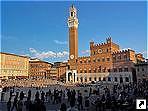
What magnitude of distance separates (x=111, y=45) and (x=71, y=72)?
12722 mm

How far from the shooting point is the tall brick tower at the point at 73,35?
68.1 m

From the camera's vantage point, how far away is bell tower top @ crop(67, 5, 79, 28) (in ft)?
235

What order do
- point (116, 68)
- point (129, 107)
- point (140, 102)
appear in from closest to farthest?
point (140, 102) < point (129, 107) < point (116, 68)

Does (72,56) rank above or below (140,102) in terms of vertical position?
above

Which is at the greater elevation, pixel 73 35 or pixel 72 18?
pixel 72 18

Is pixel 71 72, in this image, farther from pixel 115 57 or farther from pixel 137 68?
pixel 137 68

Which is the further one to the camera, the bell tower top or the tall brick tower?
the bell tower top

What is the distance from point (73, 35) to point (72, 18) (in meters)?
5.25

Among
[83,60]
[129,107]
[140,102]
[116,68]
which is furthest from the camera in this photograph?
[83,60]

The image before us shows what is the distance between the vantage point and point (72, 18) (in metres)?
72.1

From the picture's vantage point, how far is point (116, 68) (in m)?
59.5

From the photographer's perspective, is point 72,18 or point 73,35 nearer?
point 73,35

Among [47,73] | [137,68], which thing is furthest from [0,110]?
[47,73]

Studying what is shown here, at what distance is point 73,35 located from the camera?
6994cm
